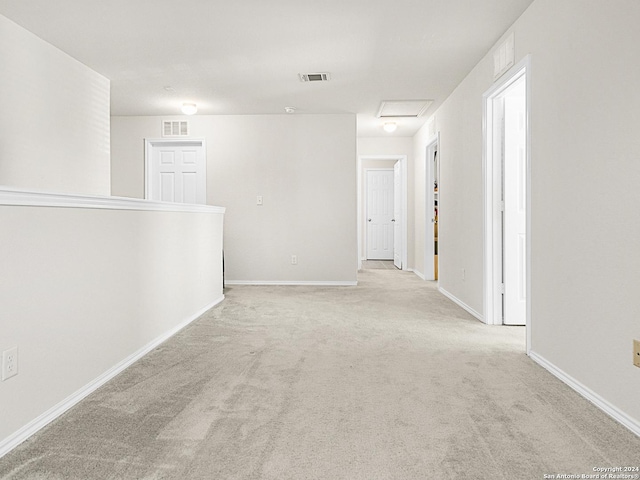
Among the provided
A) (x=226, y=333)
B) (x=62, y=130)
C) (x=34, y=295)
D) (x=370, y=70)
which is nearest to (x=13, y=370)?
(x=34, y=295)

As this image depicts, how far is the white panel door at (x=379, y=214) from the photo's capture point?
34.9ft

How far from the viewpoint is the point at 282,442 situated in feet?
5.92

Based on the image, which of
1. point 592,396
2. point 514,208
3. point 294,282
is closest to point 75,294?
point 592,396

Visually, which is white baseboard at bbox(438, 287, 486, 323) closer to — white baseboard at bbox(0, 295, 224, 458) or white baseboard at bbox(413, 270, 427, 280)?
white baseboard at bbox(413, 270, 427, 280)

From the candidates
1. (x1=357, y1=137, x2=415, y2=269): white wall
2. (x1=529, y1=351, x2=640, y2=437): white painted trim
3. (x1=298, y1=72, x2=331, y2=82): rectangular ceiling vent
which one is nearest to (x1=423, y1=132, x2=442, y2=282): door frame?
(x1=357, y1=137, x2=415, y2=269): white wall

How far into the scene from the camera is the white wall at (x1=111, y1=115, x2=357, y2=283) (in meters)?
6.34

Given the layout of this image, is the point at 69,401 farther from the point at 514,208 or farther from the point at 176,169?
the point at 176,169

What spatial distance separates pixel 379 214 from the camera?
34.9ft

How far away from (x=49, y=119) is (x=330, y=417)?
11.2ft

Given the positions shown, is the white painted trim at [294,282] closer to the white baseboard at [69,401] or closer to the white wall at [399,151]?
the white wall at [399,151]

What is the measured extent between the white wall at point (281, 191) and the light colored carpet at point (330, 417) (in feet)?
9.51

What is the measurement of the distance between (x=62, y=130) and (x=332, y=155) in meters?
3.34

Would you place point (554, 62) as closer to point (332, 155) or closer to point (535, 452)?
point (535, 452)

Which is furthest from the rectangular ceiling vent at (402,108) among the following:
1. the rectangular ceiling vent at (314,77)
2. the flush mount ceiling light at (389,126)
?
the rectangular ceiling vent at (314,77)
